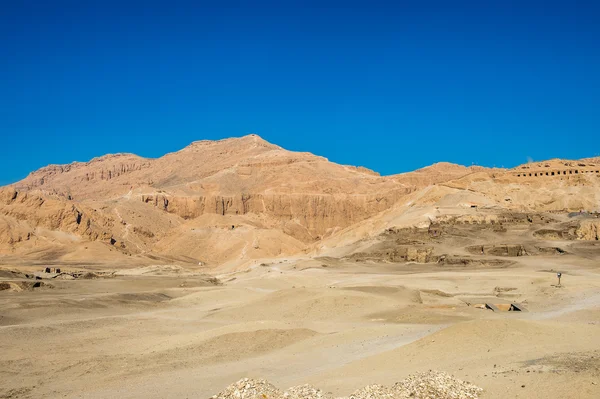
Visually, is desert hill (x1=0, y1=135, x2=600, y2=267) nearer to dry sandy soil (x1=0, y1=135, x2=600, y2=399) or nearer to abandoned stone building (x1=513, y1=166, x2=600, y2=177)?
abandoned stone building (x1=513, y1=166, x2=600, y2=177)

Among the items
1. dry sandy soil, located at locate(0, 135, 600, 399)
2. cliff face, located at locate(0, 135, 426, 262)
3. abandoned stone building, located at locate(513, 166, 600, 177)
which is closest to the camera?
dry sandy soil, located at locate(0, 135, 600, 399)

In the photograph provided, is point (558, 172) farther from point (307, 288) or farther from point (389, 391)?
point (389, 391)

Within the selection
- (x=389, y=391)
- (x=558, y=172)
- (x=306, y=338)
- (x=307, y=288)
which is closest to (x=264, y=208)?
(x=558, y=172)

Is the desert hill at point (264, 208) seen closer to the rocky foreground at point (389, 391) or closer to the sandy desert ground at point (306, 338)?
the sandy desert ground at point (306, 338)

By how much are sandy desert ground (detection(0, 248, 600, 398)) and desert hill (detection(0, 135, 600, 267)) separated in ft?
97.2

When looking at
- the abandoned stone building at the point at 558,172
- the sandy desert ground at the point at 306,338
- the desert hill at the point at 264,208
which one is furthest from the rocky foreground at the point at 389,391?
the abandoned stone building at the point at 558,172

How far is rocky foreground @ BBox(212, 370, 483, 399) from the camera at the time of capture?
913 centimetres

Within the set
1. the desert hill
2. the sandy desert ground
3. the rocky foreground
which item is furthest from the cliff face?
the rocky foreground

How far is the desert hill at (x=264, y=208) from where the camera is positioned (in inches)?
2591

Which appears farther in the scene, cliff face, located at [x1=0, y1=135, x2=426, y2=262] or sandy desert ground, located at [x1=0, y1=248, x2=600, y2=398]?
cliff face, located at [x1=0, y1=135, x2=426, y2=262]

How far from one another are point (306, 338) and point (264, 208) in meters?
82.5

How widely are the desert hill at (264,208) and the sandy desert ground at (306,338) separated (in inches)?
1166

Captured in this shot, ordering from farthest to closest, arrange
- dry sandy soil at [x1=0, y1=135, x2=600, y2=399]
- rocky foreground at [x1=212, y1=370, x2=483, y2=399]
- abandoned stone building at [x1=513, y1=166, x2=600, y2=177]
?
abandoned stone building at [x1=513, y1=166, x2=600, y2=177]
dry sandy soil at [x1=0, y1=135, x2=600, y2=399]
rocky foreground at [x1=212, y1=370, x2=483, y2=399]

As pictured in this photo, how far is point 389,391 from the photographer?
9.52m
